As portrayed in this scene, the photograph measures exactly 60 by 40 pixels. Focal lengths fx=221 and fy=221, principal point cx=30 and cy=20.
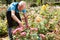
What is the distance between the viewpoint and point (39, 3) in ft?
59.8

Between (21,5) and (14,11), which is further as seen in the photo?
(14,11)

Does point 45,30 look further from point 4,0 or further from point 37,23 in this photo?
point 4,0

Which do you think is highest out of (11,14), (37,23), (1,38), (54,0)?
(11,14)

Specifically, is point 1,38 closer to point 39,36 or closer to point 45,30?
point 45,30

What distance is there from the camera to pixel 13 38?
222 inches

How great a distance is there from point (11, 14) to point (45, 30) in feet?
6.58

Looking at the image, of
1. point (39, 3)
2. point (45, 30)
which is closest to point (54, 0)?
point (39, 3)

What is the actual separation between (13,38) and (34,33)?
1.87 ft

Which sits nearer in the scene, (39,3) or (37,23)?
(37,23)

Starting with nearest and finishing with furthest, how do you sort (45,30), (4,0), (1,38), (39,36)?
(39,36), (45,30), (1,38), (4,0)

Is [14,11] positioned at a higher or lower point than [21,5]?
lower

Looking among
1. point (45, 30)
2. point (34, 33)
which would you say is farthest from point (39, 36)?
point (45, 30)

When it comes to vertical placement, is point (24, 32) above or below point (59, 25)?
above

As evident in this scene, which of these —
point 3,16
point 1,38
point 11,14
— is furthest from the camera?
point 3,16
